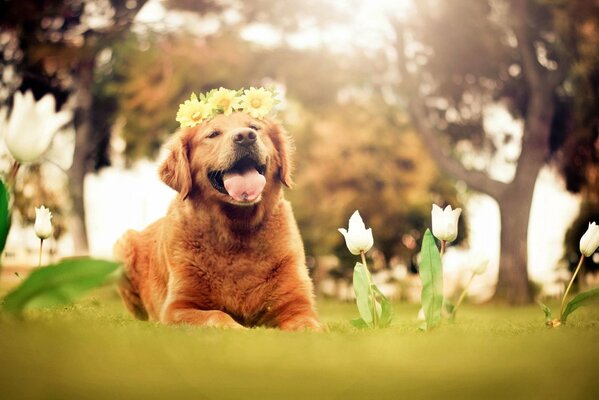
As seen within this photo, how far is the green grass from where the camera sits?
1910 millimetres

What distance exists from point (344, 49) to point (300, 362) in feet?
42.8

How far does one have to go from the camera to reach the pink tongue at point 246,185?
353 centimetres

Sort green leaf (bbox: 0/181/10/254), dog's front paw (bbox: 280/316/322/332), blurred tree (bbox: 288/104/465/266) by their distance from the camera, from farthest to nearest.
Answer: blurred tree (bbox: 288/104/465/266) < dog's front paw (bbox: 280/316/322/332) < green leaf (bbox: 0/181/10/254)

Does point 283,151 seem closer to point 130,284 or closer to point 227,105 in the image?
point 227,105

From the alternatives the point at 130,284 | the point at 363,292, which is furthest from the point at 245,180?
the point at 130,284

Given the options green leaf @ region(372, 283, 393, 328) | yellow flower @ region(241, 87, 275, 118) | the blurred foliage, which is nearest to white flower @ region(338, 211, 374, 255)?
green leaf @ region(372, 283, 393, 328)

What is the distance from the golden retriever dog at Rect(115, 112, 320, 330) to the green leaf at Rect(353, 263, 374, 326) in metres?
0.26

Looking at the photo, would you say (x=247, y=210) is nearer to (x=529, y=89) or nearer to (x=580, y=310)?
(x=580, y=310)

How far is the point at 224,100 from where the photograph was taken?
376cm

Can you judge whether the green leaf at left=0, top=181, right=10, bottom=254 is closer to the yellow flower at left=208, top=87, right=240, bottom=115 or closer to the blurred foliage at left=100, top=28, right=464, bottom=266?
the yellow flower at left=208, top=87, right=240, bottom=115

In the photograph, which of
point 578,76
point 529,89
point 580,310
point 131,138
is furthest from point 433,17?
point 580,310

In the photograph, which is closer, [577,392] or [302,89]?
[577,392]

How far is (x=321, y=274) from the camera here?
13.4 meters

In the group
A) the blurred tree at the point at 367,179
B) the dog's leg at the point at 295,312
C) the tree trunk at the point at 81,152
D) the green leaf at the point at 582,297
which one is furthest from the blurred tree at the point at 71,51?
the green leaf at the point at 582,297
